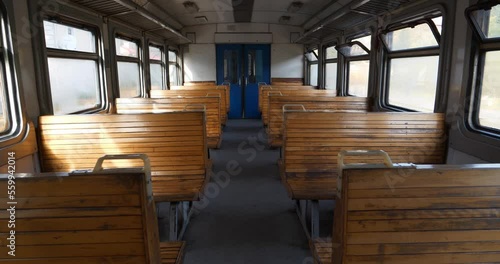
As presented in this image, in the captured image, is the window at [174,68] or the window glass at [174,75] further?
the window glass at [174,75]

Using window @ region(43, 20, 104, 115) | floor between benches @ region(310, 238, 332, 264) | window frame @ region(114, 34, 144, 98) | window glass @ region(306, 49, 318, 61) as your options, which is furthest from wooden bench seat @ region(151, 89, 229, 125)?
floor between benches @ region(310, 238, 332, 264)

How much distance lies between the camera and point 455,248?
1493 millimetres

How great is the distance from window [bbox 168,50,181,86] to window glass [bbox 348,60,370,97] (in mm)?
5445

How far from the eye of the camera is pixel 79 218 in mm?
1407

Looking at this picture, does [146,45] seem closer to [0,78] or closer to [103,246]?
[0,78]

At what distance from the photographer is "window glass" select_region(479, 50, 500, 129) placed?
2.77m

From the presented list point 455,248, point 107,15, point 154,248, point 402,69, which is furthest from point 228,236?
point 107,15

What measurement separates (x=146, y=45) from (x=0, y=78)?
450 centimetres

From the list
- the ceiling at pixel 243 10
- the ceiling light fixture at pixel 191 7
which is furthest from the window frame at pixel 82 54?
the ceiling light fixture at pixel 191 7

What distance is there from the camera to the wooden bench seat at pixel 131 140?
3143mm

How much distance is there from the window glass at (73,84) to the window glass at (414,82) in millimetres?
4202

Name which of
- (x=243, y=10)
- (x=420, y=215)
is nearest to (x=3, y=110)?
(x=420, y=215)

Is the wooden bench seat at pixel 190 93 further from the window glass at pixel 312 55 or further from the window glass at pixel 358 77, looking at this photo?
the window glass at pixel 312 55

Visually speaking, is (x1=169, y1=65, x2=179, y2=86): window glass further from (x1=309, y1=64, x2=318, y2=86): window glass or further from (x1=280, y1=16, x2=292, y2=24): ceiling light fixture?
(x1=309, y1=64, x2=318, y2=86): window glass
